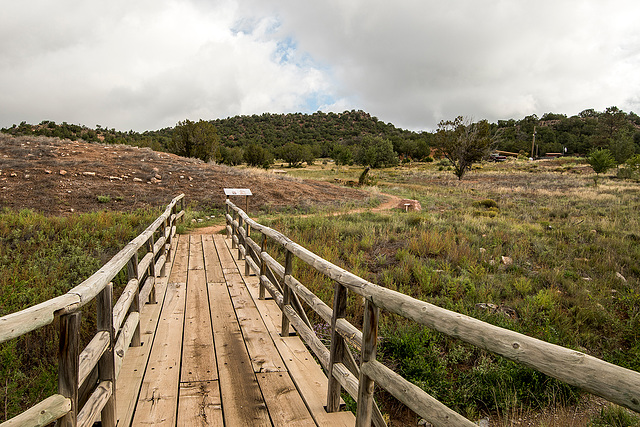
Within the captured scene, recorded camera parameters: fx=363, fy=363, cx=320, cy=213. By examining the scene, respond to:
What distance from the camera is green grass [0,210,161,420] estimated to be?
12.2 feet

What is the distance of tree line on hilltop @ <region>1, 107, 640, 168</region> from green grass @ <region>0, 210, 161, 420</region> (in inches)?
1000

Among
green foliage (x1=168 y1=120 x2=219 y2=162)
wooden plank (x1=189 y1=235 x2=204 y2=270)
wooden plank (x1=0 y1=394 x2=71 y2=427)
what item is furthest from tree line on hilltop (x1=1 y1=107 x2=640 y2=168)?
wooden plank (x1=0 y1=394 x2=71 y2=427)

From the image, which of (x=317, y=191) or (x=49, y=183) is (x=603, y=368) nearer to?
(x=49, y=183)

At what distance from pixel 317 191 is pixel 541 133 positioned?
86877 millimetres

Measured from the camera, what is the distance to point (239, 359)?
149 inches

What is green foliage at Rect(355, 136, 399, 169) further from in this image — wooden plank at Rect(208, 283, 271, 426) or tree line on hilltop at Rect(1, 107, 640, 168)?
wooden plank at Rect(208, 283, 271, 426)

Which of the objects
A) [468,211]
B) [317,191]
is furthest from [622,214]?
[317,191]

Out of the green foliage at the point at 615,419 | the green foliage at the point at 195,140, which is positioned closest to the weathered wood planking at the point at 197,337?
the green foliage at the point at 615,419

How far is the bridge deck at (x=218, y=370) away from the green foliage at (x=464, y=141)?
35610 millimetres

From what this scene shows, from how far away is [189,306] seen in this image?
535cm

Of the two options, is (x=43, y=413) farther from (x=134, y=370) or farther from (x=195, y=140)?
(x=195, y=140)

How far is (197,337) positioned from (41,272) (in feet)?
12.6

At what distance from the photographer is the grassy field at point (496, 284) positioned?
4414mm

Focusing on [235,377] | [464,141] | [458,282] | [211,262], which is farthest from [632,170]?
[235,377]
